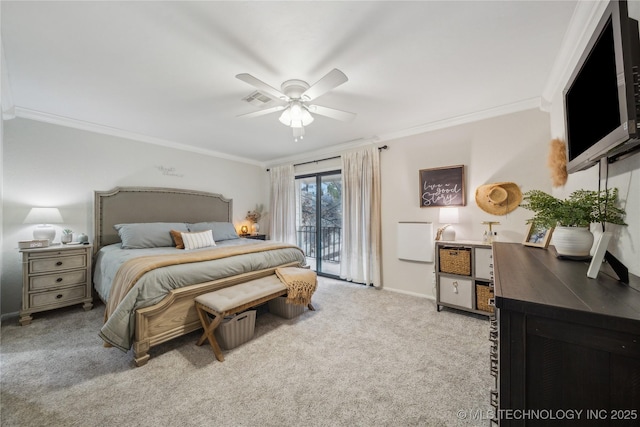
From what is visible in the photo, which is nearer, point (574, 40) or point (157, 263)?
point (574, 40)

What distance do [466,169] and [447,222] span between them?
28.6 inches

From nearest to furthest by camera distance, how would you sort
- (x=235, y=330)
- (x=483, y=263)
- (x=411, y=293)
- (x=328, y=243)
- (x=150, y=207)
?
(x=235, y=330)
(x=483, y=263)
(x=411, y=293)
(x=150, y=207)
(x=328, y=243)

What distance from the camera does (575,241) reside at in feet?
3.73

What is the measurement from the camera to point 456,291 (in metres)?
2.78

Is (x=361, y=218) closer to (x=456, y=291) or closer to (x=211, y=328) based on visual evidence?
(x=456, y=291)

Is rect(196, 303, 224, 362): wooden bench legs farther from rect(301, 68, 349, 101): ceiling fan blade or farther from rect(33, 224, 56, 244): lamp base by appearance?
rect(33, 224, 56, 244): lamp base

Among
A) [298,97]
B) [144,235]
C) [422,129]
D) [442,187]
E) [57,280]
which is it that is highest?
[422,129]

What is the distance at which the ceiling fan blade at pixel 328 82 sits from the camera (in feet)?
5.54

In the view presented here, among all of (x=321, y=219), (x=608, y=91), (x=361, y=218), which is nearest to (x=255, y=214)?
(x=321, y=219)

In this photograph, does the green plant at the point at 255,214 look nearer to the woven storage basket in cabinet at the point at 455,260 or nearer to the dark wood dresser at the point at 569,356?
the woven storage basket in cabinet at the point at 455,260

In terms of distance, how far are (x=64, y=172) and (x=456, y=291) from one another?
5.19 m

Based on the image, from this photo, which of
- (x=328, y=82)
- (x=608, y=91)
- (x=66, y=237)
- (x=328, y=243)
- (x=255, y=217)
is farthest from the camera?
(x=255, y=217)

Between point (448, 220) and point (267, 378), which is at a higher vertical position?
point (448, 220)

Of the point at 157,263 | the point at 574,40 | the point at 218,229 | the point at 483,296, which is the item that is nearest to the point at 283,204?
the point at 218,229
